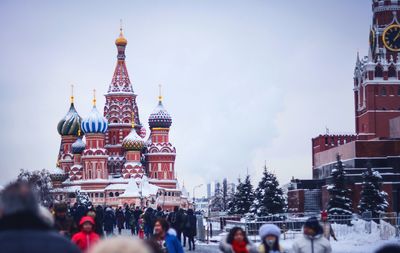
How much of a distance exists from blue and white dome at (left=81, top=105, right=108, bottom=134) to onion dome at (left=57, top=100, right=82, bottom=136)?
270 inches

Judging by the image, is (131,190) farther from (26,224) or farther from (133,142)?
(26,224)

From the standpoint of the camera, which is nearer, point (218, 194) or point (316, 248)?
point (316, 248)

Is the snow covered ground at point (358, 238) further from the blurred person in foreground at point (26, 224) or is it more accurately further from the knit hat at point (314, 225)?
the blurred person in foreground at point (26, 224)

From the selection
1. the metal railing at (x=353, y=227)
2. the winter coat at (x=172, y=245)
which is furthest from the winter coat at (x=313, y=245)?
the metal railing at (x=353, y=227)

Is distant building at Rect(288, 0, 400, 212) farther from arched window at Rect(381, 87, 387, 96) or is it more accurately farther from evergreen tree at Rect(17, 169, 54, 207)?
evergreen tree at Rect(17, 169, 54, 207)

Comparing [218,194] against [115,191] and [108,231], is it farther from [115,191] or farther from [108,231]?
[108,231]

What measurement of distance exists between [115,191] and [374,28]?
32144 millimetres

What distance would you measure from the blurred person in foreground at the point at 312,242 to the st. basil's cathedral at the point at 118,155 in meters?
84.9

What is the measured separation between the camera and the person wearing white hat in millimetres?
9516

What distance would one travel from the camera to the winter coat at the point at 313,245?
32.3 ft

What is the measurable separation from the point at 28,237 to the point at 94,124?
98.6 meters

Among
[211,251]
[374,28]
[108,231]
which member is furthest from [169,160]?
[211,251]

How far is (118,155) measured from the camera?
106500mm

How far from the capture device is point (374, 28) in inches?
4011
